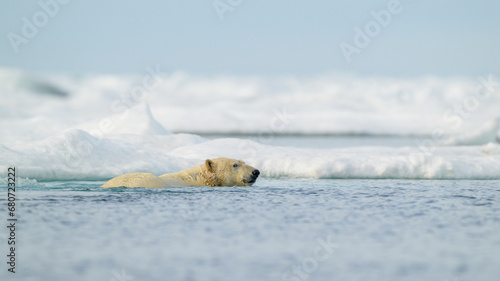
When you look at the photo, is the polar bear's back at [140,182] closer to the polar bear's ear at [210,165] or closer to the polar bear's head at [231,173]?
the polar bear's ear at [210,165]

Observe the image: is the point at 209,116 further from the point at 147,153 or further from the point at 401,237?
the point at 401,237

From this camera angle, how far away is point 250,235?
6.12 meters

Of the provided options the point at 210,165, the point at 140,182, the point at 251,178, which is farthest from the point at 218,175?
the point at 140,182

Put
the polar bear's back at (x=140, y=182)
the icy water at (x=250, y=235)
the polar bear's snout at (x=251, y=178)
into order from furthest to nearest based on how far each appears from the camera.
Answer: the polar bear's snout at (x=251, y=178) → the polar bear's back at (x=140, y=182) → the icy water at (x=250, y=235)

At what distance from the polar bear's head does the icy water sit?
2.59ft

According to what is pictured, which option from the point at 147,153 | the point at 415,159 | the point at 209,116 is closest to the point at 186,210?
the point at 147,153

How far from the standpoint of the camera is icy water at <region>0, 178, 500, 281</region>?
4781 millimetres

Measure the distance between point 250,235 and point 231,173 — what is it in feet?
14.4

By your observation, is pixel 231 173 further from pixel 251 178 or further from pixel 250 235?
pixel 250 235

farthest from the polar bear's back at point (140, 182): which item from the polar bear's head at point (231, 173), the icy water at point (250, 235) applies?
the polar bear's head at point (231, 173)

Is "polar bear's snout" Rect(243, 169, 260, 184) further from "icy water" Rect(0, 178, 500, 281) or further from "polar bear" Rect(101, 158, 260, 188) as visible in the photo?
"icy water" Rect(0, 178, 500, 281)

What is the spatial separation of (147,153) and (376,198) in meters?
6.81

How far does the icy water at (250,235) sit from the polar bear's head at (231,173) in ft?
2.59

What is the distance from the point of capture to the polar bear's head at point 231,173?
1044cm
